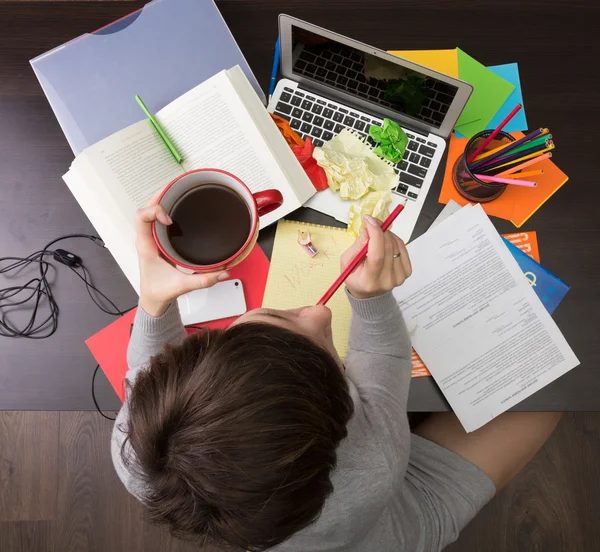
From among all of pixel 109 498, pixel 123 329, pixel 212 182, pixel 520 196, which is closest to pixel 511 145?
pixel 520 196

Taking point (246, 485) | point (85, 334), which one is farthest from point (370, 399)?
point (85, 334)

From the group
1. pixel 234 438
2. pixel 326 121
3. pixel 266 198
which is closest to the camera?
pixel 234 438

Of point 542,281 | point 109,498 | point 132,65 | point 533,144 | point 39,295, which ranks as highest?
point 132,65

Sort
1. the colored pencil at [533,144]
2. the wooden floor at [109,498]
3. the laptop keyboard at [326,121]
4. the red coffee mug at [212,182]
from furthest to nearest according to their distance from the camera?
1. the wooden floor at [109,498]
2. the laptop keyboard at [326,121]
3. the colored pencil at [533,144]
4. the red coffee mug at [212,182]

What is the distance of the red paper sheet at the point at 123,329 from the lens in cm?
73

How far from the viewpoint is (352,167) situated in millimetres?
730

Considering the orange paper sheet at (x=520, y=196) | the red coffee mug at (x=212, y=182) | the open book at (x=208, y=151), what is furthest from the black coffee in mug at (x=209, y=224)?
the orange paper sheet at (x=520, y=196)

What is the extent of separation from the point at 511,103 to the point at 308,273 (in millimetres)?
462

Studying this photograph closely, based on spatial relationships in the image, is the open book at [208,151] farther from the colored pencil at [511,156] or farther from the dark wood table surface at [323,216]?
the colored pencil at [511,156]

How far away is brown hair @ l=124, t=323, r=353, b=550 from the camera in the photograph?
16.6 inches

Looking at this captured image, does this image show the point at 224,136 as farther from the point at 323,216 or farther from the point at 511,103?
the point at 511,103

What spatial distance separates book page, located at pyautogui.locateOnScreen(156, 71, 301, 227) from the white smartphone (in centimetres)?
13

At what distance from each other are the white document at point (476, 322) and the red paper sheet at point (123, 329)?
237mm

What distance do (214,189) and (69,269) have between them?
323 mm
